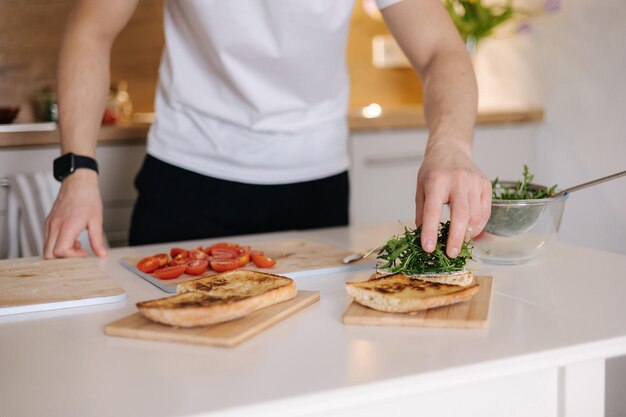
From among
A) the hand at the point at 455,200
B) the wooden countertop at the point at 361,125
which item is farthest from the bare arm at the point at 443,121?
the wooden countertop at the point at 361,125

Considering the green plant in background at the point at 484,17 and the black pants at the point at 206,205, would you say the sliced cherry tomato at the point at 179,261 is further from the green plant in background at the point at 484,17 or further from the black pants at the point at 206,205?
the green plant in background at the point at 484,17

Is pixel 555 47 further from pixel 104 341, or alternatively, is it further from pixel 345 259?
pixel 104 341

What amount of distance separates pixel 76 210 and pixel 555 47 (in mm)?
1978

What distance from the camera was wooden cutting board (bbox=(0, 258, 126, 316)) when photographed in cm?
102

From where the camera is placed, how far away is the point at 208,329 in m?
0.85

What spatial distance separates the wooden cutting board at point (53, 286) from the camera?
3.34 feet

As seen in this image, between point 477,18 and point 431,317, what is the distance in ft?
7.43

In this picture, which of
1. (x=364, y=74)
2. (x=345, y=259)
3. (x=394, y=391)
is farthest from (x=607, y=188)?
(x=394, y=391)

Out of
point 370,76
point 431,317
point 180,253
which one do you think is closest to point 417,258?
point 431,317

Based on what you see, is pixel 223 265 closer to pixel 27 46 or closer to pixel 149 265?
pixel 149 265

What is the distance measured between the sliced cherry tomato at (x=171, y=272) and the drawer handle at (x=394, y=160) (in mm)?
1626

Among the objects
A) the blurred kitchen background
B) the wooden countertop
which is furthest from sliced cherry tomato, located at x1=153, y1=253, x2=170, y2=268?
the wooden countertop

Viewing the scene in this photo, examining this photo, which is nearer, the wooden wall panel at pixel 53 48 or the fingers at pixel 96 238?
the fingers at pixel 96 238

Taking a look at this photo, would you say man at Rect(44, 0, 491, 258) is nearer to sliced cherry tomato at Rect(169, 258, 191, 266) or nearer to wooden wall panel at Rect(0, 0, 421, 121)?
sliced cherry tomato at Rect(169, 258, 191, 266)
